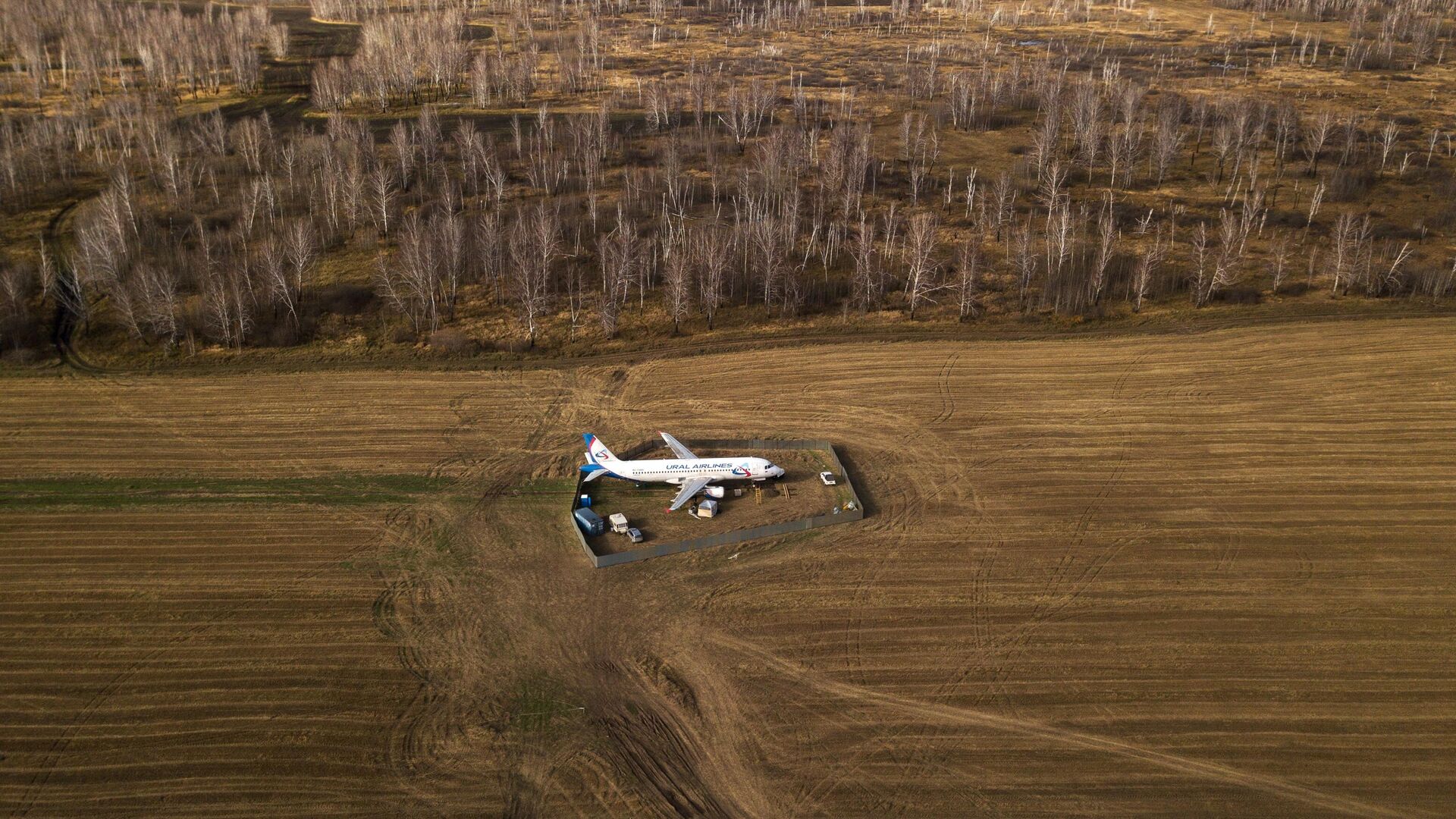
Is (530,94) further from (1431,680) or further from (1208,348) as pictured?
(1431,680)

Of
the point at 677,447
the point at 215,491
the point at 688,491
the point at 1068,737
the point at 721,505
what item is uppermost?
the point at 677,447

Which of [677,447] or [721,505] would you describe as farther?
[677,447]

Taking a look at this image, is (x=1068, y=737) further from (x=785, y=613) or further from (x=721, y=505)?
(x=721, y=505)

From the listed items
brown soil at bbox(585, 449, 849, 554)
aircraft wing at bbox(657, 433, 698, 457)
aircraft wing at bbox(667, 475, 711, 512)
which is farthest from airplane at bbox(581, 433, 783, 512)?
aircraft wing at bbox(657, 433, 698, 457)

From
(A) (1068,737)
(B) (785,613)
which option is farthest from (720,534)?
(A) (1068,737)

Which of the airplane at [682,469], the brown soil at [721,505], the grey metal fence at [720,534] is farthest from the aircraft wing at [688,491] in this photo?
the grey metal fence at [720,534]

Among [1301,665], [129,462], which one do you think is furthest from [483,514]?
[1301,665]
